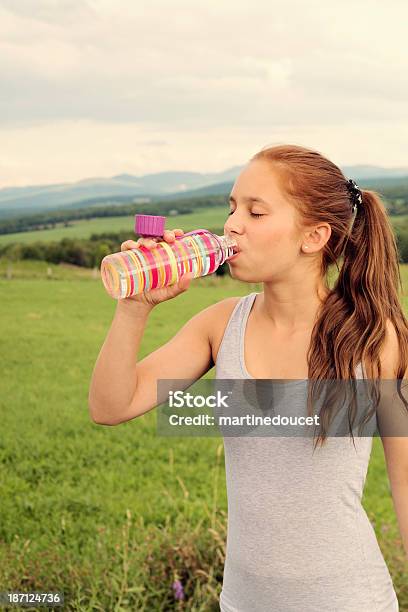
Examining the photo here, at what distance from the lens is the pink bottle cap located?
4.90 feet

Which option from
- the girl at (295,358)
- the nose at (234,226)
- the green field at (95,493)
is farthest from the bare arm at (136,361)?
the green field at (95,493)

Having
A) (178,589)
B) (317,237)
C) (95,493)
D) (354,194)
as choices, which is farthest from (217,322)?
(95,493)

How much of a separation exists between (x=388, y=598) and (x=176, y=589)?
4.99ft

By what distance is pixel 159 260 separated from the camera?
1.52 meters

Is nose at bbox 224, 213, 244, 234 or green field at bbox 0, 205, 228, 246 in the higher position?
nose at bbox 224, 213, 244, 234

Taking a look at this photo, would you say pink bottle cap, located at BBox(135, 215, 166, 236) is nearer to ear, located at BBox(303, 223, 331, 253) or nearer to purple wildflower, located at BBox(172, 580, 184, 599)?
ear, located at BBox(303, 223, 331, 253)

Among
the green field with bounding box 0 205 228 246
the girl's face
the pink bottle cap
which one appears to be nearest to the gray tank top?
the girl's face

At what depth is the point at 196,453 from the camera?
617 cm

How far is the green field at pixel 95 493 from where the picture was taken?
9.98ft

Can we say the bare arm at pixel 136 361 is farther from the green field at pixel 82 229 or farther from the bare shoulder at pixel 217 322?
the green field at pixel 82 229

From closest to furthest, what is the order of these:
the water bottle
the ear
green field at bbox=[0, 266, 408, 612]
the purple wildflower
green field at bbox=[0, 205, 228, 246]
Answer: the water bottle < the ear < the purple wildflower < green field at bbox=[0, 266, 408, 612] < green field at bbox=[0, 205, 228, 246]

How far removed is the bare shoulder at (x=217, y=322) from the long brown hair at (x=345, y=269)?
0.67ft

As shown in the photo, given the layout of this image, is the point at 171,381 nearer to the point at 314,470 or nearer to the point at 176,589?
the point at 314,470

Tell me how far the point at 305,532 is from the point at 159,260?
63cm
